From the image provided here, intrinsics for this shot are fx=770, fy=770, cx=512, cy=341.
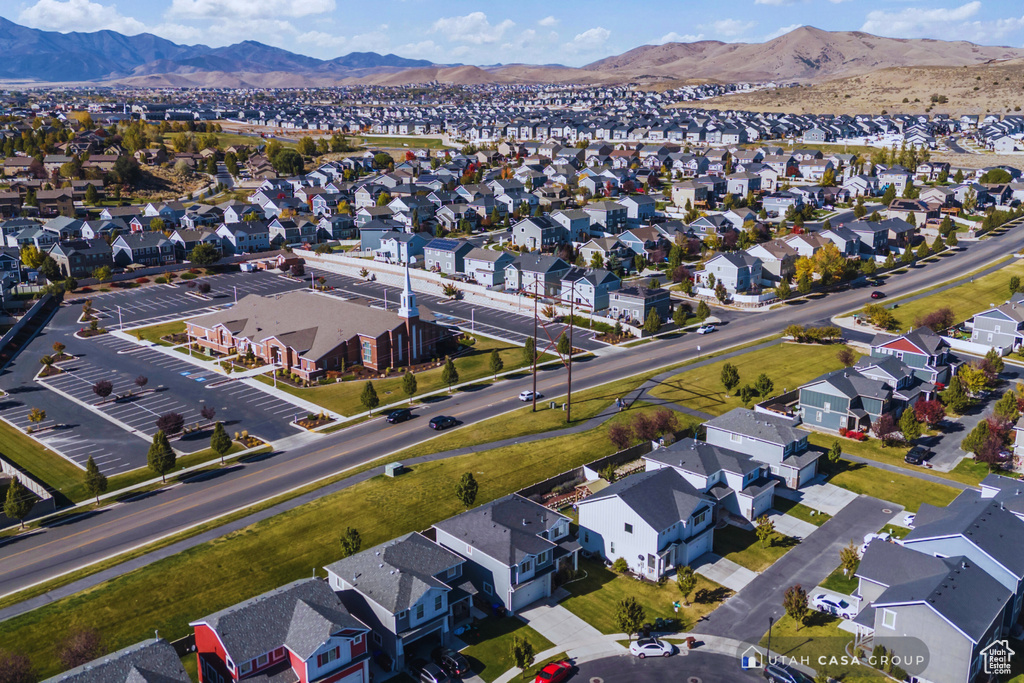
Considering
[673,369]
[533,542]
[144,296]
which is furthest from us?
[144,296]

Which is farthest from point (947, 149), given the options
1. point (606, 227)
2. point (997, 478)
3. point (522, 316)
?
point (997, 478)

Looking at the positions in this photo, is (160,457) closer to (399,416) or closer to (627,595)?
(399,416)

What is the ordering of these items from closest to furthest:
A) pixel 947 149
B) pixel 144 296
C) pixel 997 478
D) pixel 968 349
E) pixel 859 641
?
pixel 859 641
pixel 997 478
pixel 968 349
pixel 144 296
pixel 947 149

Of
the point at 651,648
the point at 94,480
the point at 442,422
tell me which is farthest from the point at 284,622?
the point at 442,422

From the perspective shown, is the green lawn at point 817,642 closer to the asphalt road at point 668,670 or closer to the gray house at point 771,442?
the asphalt road at point 668,670

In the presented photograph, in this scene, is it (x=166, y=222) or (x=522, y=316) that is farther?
(x=166, y=222)

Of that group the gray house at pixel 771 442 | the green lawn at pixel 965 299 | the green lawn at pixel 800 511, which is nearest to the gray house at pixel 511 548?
the green lawn at pixel 800 511

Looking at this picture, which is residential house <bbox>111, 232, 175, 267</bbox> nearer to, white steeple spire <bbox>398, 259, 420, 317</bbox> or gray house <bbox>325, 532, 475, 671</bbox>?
white steeple spire <bbox>398, 259, 420, 317</bbox>

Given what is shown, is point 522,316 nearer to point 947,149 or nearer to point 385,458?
point 385,458
